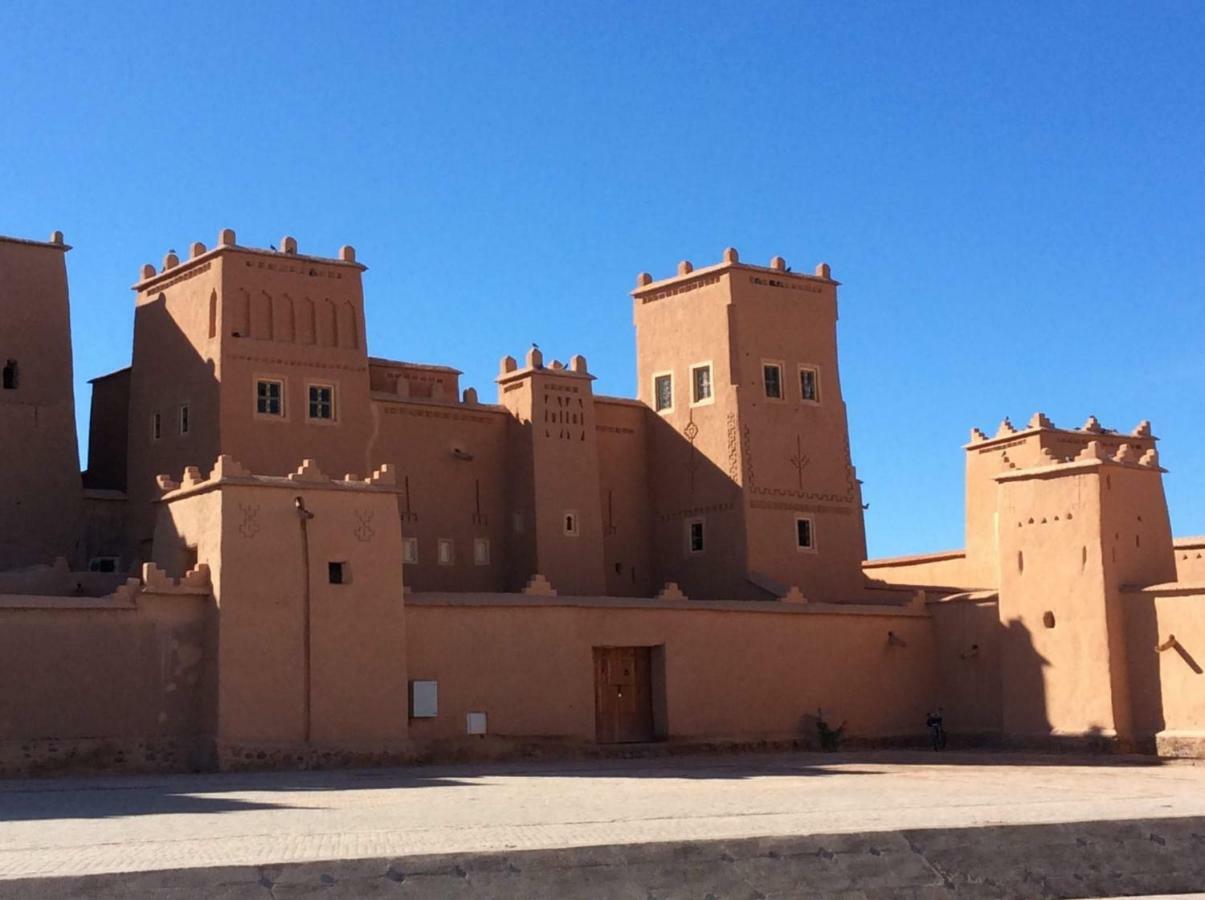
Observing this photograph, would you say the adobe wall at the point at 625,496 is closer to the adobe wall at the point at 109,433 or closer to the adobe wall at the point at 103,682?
the adobe wall at the point at 109,433

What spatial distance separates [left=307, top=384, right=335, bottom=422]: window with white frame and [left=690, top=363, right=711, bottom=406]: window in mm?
8413

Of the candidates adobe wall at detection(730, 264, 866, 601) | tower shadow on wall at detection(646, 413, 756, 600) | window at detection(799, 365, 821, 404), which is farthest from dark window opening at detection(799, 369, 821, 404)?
tower shadow on wall at detection(646, 413, 756, 600)

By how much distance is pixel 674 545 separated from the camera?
38406mm

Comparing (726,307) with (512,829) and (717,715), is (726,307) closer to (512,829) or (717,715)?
(717,715)

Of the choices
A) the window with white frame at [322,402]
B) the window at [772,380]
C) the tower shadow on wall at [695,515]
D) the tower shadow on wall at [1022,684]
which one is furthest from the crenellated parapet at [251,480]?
the tower shadow on wall at [1022,684]

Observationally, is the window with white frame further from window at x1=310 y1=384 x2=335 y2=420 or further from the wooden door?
the wooden door

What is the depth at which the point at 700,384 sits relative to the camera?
38344 mm

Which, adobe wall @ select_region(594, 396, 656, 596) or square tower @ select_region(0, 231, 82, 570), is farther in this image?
adobe wall @ select_region(594, 396, 656, 596)

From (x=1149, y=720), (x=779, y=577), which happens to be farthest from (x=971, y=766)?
(x=779, y=577)

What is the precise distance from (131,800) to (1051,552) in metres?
18.1

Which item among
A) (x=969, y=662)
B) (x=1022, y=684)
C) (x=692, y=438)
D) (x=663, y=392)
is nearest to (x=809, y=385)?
(x=692, y=438)

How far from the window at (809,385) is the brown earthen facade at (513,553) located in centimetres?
6

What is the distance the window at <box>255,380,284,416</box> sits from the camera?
32906mm

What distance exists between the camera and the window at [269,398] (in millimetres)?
32906
